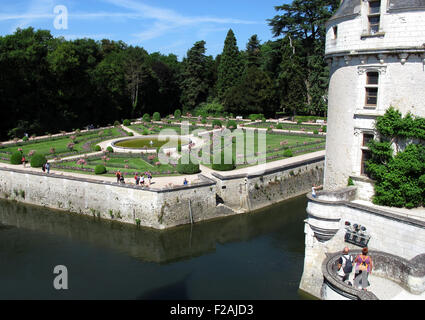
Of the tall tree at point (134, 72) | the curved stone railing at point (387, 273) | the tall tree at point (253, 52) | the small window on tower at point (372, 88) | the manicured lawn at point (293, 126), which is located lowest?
the curved stone railing at point (387, 273)

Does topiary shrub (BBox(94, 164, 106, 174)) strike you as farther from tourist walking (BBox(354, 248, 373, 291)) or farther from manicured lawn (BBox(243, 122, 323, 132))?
manicured lawn (BBox(243, 122, 323, 132))

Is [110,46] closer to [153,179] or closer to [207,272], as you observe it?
[153,179]

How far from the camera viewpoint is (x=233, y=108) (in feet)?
185

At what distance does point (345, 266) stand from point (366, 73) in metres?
6.36

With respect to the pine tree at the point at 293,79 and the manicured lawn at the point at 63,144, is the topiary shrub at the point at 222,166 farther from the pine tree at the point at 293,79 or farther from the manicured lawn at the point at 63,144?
the pine tree at the point at 293,79

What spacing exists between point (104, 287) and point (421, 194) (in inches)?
479

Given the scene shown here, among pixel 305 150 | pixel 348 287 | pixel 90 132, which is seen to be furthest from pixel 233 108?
pixel 348 287

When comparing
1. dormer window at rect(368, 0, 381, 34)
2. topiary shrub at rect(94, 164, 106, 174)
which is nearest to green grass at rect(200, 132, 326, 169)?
topiary shrub at rect(94, 164, 106, 174)

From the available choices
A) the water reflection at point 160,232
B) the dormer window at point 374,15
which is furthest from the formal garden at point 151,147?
the dormer window at point 374,15

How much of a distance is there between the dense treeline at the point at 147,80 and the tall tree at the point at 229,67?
162 mm

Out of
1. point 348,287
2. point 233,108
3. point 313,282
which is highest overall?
point 233,108

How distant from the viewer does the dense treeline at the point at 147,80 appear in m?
43.8

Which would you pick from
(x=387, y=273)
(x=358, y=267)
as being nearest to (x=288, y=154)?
(x=387, y=273)

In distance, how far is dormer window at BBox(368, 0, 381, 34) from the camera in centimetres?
1188
